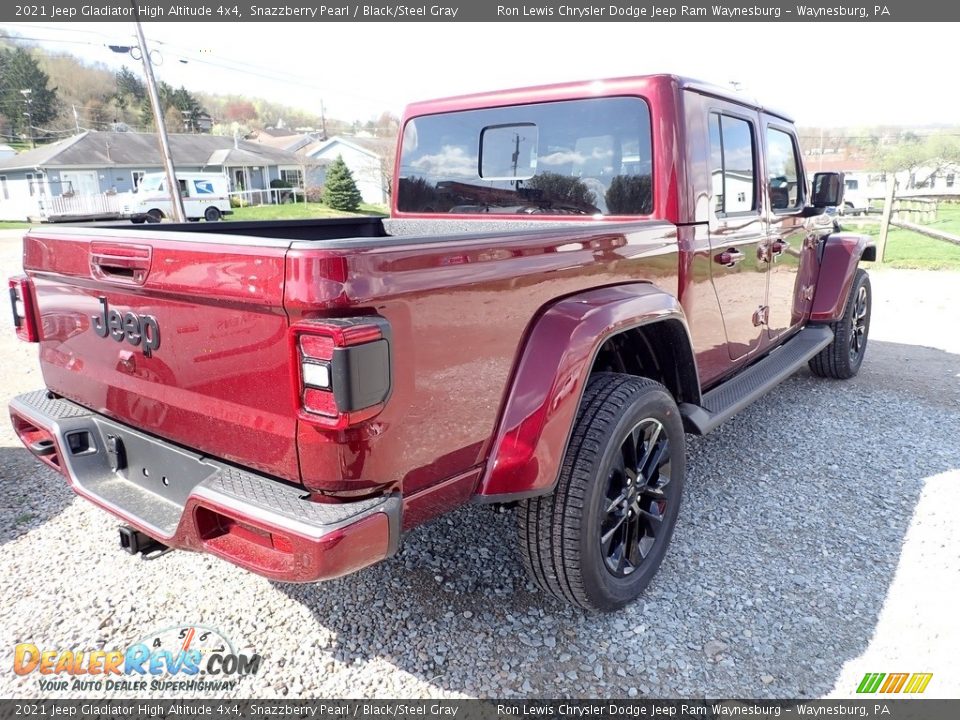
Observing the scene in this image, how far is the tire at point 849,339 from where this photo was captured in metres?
5.31

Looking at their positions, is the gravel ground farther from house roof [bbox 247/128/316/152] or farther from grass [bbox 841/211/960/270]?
house roof [bbox 247/128/316/152]

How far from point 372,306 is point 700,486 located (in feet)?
8.61

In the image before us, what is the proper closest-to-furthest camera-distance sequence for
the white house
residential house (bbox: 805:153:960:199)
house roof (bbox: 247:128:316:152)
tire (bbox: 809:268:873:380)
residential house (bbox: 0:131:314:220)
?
tire (bbox: 809:268:873:380) → residential house (bbox: 805:153:960:199) → residential house (bbox: 0:131:314:220) → the white house → house roof (bbox: 247:128:316:152)

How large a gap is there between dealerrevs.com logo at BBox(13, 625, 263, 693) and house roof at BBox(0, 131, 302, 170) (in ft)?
144

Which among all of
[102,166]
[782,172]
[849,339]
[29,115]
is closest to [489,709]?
[782,172]

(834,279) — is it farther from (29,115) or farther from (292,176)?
(29,115)

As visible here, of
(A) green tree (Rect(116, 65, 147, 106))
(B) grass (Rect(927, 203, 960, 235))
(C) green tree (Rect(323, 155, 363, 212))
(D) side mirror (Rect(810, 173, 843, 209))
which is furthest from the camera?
(A) green tree (Rect(116, 65, 147, 106))

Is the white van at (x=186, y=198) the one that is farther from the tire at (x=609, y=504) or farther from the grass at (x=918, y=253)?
the tire at (x=609, y=504)

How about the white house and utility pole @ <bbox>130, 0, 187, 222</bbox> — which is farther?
the white house

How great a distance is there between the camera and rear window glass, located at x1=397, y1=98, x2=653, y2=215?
313 cm

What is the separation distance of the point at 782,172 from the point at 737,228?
1222mm

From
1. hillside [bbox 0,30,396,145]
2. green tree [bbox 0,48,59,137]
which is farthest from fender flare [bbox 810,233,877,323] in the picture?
green tree [bbox 0,48,59,137]

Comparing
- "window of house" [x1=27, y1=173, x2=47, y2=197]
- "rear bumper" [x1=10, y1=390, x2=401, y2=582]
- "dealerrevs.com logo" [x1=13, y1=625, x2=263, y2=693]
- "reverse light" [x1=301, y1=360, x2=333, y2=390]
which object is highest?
"window of house" [x1=27, y1=173, x2=47, y2=197]

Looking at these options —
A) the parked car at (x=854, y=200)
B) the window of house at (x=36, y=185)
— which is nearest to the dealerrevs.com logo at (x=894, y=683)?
the parked car at (x=854, y=200)
